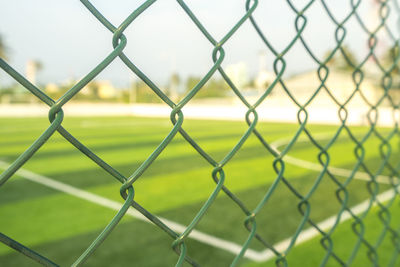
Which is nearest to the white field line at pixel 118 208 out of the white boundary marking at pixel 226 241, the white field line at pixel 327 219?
the white boundary marking at pixel 226 241

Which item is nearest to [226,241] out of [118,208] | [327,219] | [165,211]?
[165,211]

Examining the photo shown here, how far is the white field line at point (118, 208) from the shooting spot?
3125mm

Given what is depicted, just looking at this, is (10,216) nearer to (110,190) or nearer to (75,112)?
(110,190)

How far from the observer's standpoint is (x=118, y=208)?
4.29m

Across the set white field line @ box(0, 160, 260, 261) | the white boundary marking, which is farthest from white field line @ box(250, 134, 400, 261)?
white field line @ box(0, 160, 260, 261)

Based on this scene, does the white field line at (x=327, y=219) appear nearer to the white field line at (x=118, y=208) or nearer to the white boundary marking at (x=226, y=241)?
the white boundary marking at (x=226, y=241)

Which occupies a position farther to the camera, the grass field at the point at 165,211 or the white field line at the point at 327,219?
the white field line at the point at 327,219

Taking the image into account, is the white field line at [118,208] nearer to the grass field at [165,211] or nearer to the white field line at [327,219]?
the grass field at [165,211]

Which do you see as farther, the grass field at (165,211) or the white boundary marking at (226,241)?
the white boundary marking at (226,241)

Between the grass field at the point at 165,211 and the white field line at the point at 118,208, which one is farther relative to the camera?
the white field line at the point at 118,208

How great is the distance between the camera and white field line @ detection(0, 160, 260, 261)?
3.12m

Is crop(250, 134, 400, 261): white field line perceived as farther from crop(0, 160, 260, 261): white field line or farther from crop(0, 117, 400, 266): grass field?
crop(0, 160, 260, 261): white field line

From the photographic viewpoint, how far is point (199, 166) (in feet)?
22.9

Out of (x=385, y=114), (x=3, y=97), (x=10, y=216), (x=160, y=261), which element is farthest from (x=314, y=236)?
(x=3, y=97)
